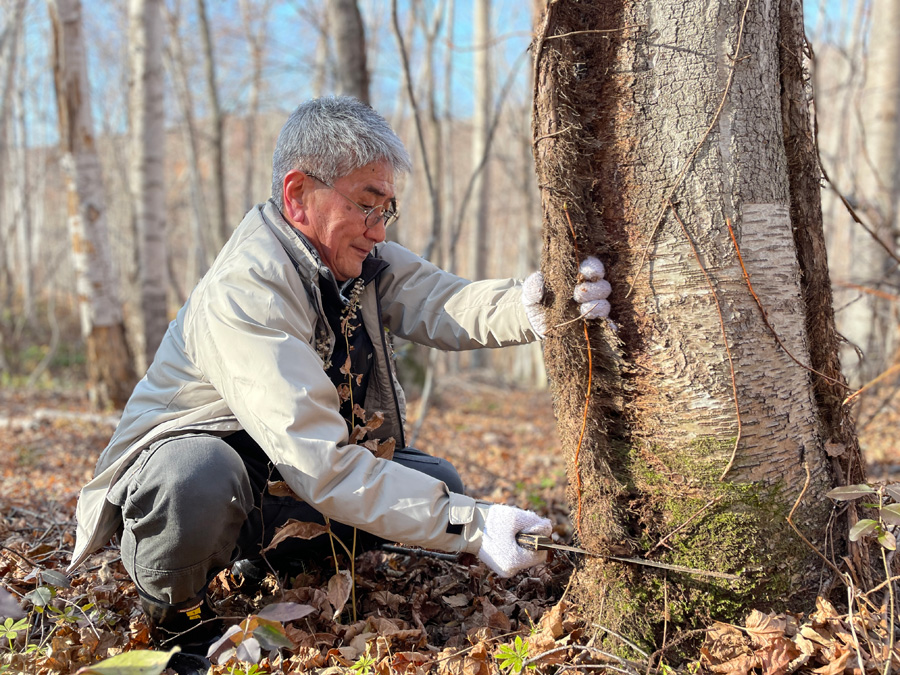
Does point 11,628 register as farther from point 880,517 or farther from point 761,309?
point 880,517

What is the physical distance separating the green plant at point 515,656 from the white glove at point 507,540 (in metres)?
0.18

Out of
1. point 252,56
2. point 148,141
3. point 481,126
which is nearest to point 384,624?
point 148,141

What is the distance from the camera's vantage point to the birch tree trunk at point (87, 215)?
6539mm

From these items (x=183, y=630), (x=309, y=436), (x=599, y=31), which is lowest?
(x=183, y=630)

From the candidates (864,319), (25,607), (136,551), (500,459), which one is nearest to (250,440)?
(136,551)

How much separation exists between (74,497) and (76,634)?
163 cm

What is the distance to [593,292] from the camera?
5.95 ft

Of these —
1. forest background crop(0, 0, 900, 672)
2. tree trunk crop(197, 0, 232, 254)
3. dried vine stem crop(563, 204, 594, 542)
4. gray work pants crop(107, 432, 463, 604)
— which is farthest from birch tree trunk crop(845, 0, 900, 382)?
tree trunk crop(197, 0, 232, 254)

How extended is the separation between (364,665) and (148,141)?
6.92 metres

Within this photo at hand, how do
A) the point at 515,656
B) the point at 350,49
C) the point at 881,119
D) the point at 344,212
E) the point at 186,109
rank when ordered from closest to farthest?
the point at 515,656 < the point at 344,212 < the point at 350,49 < the point at 881,119 < the point at 186,109

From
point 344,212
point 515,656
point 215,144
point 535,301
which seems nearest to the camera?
point 515,656

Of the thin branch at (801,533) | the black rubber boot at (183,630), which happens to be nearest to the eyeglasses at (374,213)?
the black rubber boot at (183,630)

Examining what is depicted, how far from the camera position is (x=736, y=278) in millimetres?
1759

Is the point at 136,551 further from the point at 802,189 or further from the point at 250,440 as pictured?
the point at 802,189
